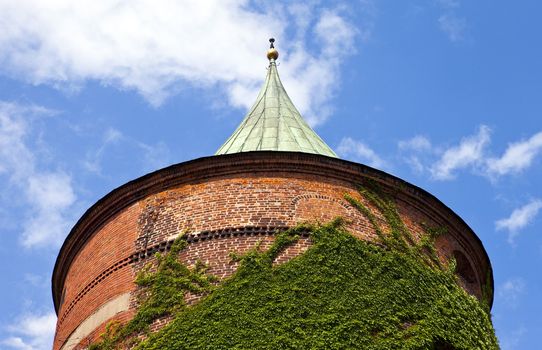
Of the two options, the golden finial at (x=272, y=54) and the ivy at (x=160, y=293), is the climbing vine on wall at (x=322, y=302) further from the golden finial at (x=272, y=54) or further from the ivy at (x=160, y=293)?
the golden finial at (x=272, y=54)

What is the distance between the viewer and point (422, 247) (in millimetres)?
13750

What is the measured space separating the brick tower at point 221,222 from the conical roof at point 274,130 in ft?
6.68

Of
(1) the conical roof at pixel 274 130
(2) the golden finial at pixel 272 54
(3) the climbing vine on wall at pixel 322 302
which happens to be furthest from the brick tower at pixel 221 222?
(2) the golden finial at pixel 272 54

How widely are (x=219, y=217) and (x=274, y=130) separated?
12.5 feet

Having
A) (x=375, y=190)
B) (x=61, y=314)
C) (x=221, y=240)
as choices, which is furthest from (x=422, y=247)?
(x=61, y=314)

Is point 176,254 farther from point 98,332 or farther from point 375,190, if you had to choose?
point 375,190

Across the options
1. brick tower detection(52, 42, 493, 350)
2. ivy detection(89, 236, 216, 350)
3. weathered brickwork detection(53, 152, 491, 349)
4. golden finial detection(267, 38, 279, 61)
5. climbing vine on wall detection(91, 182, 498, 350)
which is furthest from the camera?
golden finial detection(267, 38, 279, 61)

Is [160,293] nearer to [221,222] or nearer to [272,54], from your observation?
[221,222]

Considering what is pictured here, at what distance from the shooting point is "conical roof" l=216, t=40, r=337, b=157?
642 inches

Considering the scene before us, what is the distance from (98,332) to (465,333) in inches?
206

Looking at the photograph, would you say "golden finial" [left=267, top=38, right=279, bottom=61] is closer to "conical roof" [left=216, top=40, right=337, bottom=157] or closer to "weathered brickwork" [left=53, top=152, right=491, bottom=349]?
"conical roof" [left=216, top=40, right=337, bottom=157]

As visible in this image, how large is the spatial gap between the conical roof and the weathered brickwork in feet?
6.66

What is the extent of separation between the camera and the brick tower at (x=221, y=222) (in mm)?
12945

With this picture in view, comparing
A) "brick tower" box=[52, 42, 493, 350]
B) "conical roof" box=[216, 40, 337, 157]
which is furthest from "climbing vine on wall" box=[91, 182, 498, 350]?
"conical roof" box=[216, 40, 337, 157]
